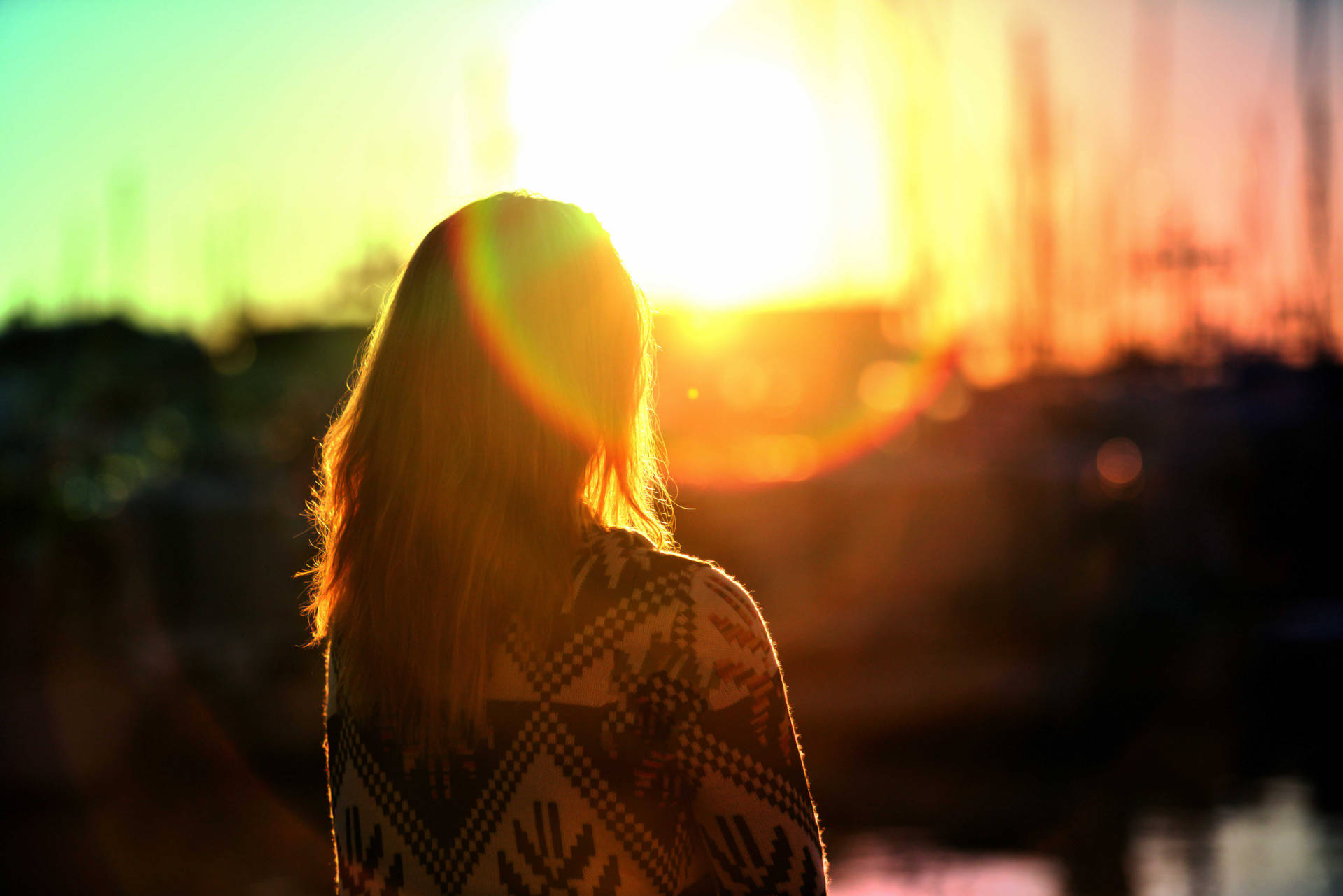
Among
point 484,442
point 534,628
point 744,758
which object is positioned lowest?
point 744,758

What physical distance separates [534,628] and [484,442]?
239 millimetres

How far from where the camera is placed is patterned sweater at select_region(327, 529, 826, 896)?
1.55 m

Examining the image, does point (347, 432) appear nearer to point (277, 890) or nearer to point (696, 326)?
point (277, 890)

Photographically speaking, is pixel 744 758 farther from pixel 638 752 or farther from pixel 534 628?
pixel 534 628

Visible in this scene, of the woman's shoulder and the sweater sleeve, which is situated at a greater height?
the woman's shoulder

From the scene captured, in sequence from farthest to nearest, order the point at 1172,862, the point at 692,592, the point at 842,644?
1. the point at 842,644
2. the point at 1172,862
3. the point at 692,592

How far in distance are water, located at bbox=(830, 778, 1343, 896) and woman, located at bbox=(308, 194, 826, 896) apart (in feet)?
29.4

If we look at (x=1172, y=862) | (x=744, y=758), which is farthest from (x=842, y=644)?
(x=744, y=758)

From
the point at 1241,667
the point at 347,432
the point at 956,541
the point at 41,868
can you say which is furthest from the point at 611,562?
the point at 1241,667

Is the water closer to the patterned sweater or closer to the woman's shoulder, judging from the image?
the patterned sweater

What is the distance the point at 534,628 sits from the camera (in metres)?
1.60

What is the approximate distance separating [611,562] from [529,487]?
15 centimetres

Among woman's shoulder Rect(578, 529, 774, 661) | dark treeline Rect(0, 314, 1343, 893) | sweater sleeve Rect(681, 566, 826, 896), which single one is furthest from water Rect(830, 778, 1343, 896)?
woman's shoulder Rect(578, 529, 774, 661)

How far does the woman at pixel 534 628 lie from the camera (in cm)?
156
